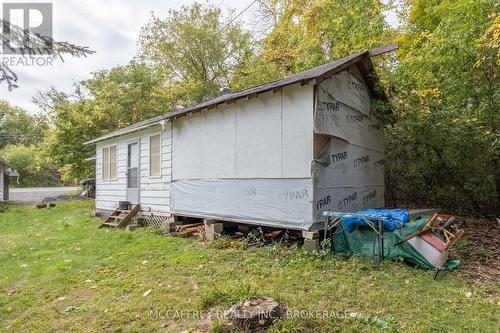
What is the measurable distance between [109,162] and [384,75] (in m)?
9.35

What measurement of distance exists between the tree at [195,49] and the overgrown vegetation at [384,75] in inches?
2.5

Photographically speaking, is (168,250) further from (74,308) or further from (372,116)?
(372,116)

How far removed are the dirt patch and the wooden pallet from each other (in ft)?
25.6

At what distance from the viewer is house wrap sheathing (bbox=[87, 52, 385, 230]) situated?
17.6 feet

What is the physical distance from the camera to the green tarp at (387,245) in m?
4.60

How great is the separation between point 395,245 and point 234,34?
1829 cm

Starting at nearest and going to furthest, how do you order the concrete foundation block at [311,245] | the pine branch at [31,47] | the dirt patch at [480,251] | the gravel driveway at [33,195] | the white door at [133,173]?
1. the pine branch at [31,47]
2. the dirt patch at [480,251]
3. the concrete foundation block at [311,245]
4. the white door at [133,173]
5. the gravel driveway at [33,195]

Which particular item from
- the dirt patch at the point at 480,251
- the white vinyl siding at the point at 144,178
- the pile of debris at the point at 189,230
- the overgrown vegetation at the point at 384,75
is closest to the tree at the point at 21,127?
the overgrown vegetation at the point at 384,75

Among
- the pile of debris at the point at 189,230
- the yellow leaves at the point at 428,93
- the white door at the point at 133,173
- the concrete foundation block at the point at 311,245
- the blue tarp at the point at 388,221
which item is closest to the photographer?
the blue tarp at the point at 388,221

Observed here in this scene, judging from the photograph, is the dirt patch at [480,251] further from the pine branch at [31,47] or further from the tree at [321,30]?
the tree at [321,30]

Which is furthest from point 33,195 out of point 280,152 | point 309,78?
A: point 309,78

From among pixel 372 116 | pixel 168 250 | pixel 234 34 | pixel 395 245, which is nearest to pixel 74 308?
pixel 168 250

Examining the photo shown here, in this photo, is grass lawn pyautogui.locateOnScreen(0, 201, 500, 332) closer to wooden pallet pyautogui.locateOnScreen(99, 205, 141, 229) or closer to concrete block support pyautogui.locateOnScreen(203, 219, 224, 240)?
concrete block support pyautogui.locateOnScreen(203, 219, 224, 240)

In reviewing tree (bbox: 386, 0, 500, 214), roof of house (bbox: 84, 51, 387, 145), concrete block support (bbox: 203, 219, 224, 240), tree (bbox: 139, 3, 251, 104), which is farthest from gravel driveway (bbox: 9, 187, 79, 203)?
tree (bbox: 386, 0, 500, 214)
